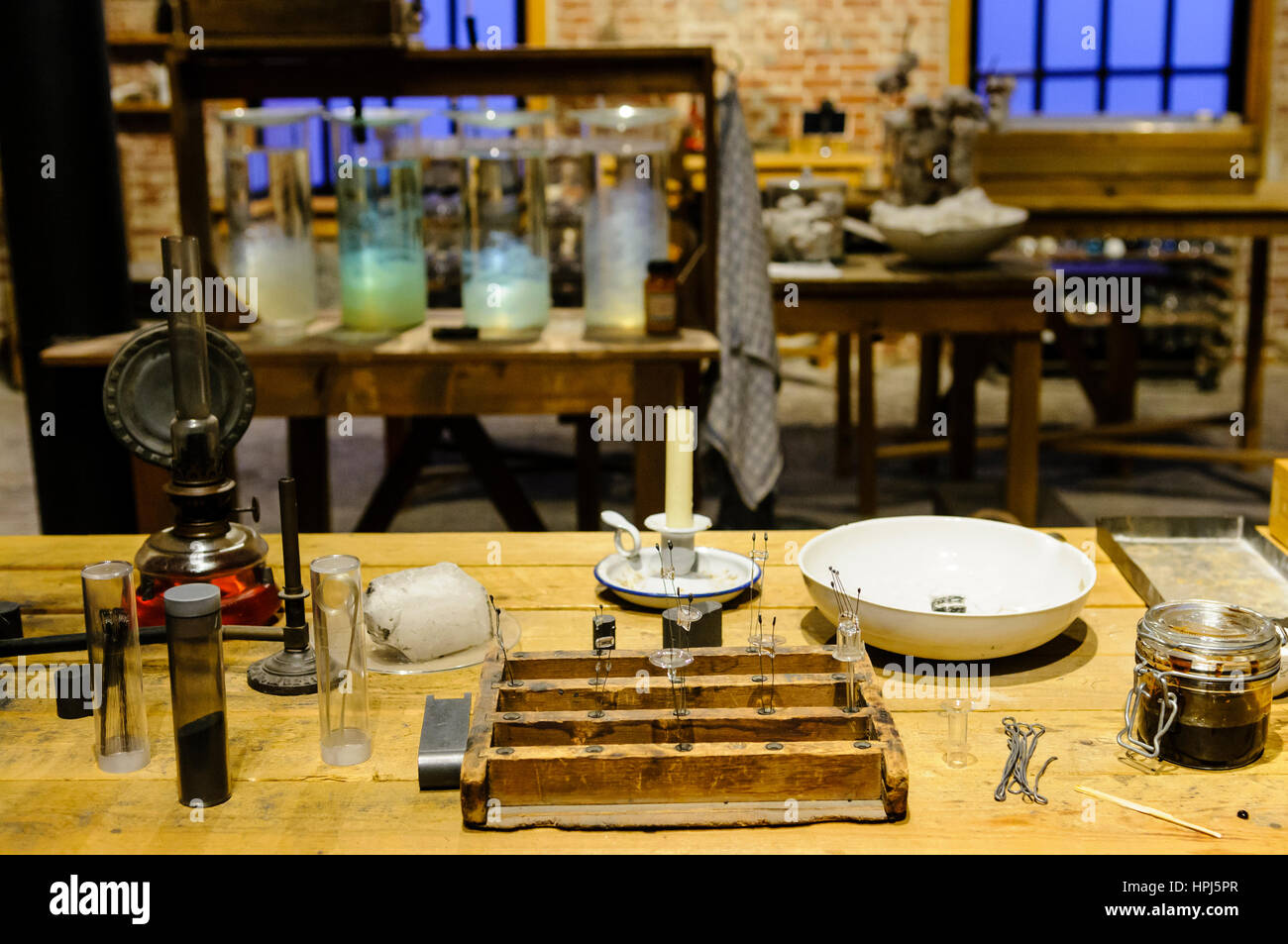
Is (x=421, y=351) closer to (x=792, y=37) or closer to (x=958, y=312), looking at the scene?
(x=958, y=312)

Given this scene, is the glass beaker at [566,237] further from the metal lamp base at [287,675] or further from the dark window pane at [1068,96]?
the dark window pane at [1068,96]

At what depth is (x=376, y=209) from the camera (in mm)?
2547

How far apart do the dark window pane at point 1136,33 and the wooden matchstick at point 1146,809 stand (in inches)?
257

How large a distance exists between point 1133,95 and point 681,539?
6.22 metres

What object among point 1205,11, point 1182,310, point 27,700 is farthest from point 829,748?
point 1205,11

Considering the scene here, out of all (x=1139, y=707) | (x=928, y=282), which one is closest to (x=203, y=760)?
(x=1139, y=707)

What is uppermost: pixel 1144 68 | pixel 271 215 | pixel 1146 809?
pixel 1144 68

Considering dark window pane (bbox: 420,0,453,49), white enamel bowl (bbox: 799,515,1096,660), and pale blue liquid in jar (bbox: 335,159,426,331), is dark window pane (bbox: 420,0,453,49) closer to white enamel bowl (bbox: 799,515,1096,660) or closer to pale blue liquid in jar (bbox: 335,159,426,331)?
pale blue liquid in jar (bbox: 335,159,426,331)

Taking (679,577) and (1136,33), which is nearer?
(679,577)

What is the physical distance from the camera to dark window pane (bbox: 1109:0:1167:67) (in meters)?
6.69

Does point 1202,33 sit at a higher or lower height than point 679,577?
higher

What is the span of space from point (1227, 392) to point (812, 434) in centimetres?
219

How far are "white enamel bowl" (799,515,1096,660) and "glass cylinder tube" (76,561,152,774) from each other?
0.67 m
